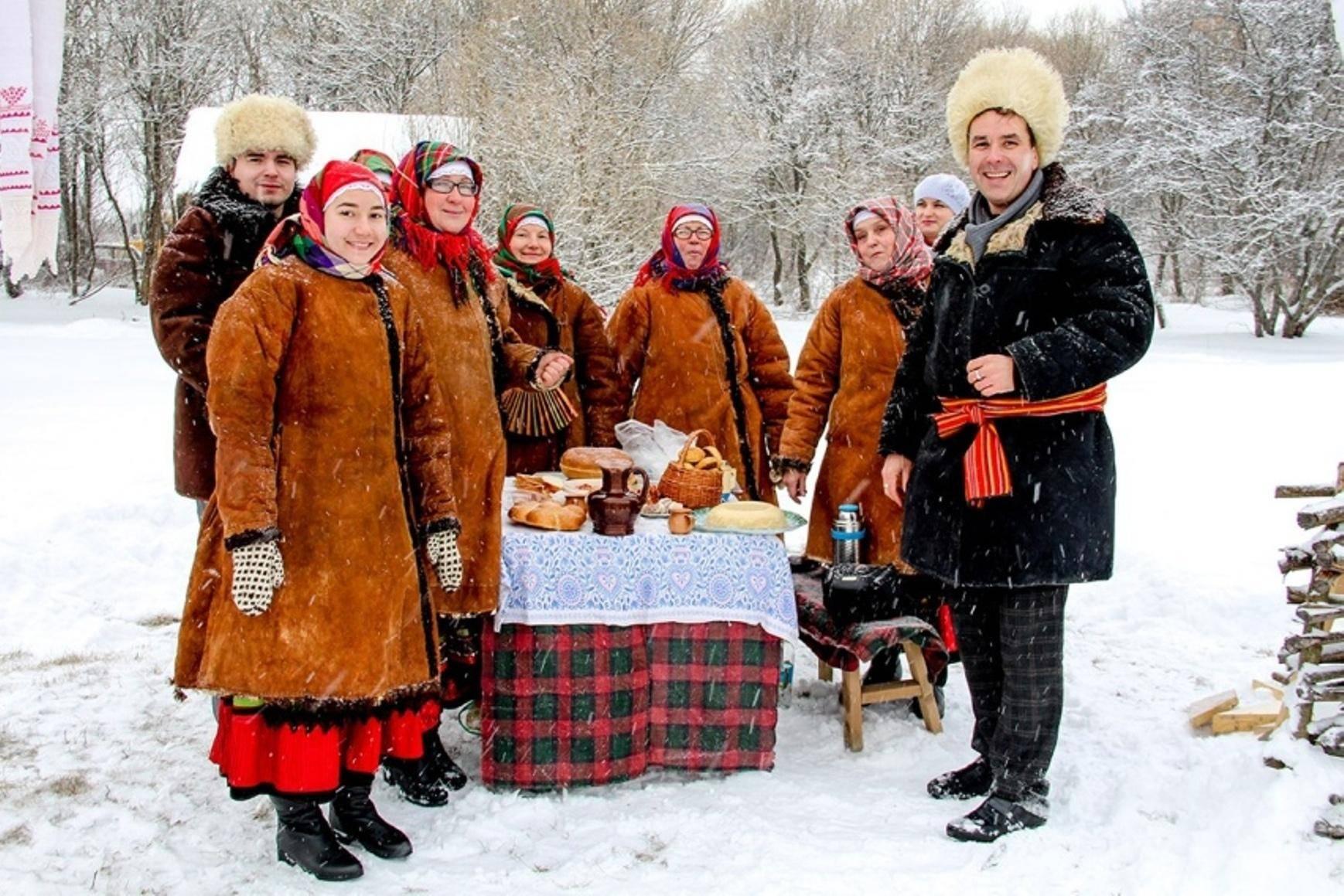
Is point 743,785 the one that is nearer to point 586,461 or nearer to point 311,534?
point 586,461

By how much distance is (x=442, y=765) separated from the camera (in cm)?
353

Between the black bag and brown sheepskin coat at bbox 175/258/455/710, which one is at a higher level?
brown sheepskin coat at bbox 175/258/455/710

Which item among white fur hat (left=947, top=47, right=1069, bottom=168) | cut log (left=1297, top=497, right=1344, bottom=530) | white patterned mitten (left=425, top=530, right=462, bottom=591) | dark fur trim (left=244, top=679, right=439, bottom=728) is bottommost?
dark fur trim (left=244, top=679, right=439, bottom=728)

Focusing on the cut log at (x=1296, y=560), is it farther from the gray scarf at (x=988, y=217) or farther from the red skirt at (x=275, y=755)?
the red skirt at (x=275, y=755)

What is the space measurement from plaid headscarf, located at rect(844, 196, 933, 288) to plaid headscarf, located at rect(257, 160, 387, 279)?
79.2 inches

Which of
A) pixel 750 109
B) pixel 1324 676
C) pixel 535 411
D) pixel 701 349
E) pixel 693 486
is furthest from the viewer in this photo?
pixel 750 109

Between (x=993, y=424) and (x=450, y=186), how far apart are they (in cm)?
185

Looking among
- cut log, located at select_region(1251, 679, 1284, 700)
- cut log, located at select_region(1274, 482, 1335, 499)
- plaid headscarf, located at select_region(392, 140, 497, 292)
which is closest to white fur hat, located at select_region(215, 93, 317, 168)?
plaid headscarf, located at select_region(392, 140, 497, 292)

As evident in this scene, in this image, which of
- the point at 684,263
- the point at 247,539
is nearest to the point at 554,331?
the point at 684,263

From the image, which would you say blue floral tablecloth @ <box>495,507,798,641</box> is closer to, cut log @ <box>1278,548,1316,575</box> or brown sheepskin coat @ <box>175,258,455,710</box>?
brown sheepskin coat @ <box>175,258,455,710</box>

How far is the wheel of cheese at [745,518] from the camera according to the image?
3578 mm

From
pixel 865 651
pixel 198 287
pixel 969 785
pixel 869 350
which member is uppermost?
pixel 198 287

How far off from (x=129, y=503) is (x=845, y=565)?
496 cm

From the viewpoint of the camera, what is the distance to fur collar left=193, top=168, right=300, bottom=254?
136 inches
